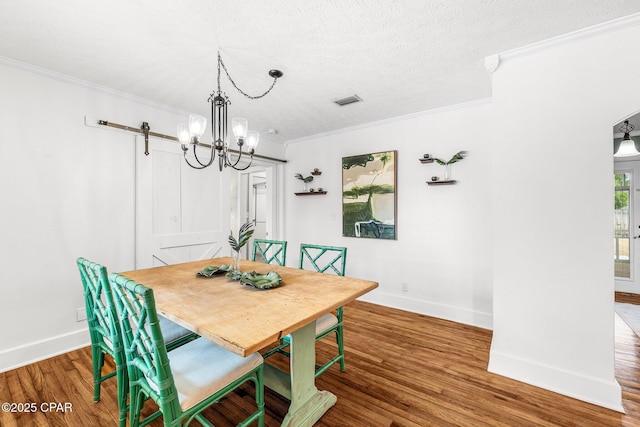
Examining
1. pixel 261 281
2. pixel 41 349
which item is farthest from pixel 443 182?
pixel 41 349

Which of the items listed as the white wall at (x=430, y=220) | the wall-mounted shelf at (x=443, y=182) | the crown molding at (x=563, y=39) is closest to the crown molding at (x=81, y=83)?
the white wall at (x=430, y=220)

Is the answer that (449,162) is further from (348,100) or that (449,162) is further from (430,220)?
(348,100)

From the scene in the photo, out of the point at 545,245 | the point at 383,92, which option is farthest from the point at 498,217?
the point at 383,92

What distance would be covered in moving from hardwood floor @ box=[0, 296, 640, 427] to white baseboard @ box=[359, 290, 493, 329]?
423 millimetres

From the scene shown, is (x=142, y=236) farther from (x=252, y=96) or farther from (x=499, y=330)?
(x=499, y=330)

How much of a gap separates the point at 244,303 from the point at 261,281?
1.11 ft

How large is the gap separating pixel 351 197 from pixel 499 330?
7.73 ft

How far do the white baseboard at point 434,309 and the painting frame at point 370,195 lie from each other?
0.81 meters

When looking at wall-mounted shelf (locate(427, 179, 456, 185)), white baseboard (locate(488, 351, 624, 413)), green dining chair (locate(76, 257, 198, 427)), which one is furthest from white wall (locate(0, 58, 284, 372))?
white baseboard (locate(488, 351, 624, 413))

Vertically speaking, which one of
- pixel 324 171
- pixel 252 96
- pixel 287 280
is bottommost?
pixel 287 280

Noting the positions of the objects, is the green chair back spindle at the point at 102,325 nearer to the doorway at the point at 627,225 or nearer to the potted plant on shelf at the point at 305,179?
the potted plant on shelf at the point at 305,179

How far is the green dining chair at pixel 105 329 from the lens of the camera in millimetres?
1440

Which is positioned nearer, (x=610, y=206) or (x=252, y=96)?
(x=610, y=206)

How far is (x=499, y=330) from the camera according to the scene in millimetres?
2182
